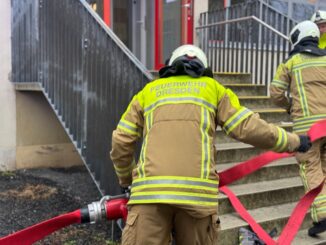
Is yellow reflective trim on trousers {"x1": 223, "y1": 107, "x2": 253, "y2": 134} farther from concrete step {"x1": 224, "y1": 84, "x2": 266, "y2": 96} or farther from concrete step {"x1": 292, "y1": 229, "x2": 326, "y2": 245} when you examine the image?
concrete step {"x1": 224, "y1": 84, "x2": 266, "y2": 96}

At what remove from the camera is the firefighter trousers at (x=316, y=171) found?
3818 millimetres

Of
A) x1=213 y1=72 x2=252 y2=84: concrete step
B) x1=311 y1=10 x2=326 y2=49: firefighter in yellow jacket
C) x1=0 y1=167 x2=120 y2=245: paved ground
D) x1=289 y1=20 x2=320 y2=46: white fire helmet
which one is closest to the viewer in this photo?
x1=289 y1=20 x2=320 y2=46: white fire helmet

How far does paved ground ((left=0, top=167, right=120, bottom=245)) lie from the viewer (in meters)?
4.42

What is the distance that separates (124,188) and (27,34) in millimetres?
4237

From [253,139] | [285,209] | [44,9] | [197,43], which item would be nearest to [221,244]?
[285,209]

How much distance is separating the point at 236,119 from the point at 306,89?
178 centimetres

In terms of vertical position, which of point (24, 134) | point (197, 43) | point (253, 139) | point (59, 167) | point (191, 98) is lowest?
point (59, 167)

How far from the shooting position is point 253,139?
255 cm

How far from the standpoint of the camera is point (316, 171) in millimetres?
Result: 3930

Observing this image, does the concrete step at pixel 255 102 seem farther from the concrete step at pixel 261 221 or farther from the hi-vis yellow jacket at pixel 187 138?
the hi-vis yellow jacket at pixel 187 138

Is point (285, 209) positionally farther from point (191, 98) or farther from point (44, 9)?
point (44, 9)

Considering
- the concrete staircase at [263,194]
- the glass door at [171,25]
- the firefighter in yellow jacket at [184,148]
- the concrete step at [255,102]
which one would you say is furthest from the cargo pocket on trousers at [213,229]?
the glass door at [171,25]

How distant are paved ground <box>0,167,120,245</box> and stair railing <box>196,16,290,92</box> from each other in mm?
2986

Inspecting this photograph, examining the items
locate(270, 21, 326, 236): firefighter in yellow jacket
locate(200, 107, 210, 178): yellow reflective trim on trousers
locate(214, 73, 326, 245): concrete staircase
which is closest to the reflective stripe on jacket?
locate(270, 21, 326, 236): firefighter in yellow jacket
